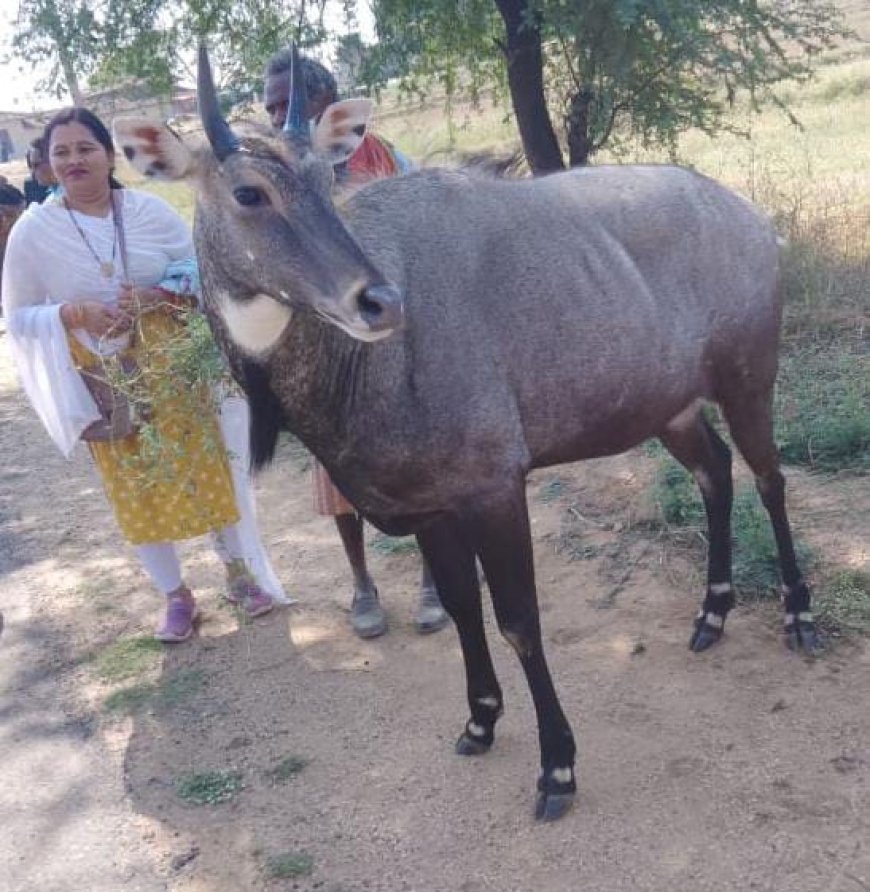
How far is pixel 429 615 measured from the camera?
453 cm

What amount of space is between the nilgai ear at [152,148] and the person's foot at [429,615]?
7.12 feet

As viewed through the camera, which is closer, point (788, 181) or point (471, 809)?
point (471, 809)

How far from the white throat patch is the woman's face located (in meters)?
1.38

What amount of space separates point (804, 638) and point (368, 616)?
1.81m

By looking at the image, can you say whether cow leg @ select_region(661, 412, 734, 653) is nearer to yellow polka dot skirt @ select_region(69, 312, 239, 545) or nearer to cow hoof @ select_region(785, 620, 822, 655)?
cow hoof @ select_region(785, 620, 822, 655)

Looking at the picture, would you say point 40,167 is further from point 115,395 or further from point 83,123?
point 115,395

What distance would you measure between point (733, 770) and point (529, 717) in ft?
2.60

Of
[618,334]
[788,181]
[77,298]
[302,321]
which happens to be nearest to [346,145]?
[302,321]

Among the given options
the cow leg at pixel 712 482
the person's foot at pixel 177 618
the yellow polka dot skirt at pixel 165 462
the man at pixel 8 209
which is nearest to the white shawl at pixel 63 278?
the yellow polka dot skirt at pixel 165 462

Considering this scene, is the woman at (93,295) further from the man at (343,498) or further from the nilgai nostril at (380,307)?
the nilgai nostril at (380,307)

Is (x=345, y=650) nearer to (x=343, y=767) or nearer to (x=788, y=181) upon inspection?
(x=343, y=767)

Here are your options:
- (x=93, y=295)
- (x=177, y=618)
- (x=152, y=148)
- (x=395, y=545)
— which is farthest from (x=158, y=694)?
(x=152, y=148)

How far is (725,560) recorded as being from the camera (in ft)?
13.7

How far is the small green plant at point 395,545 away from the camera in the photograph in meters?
5.32
